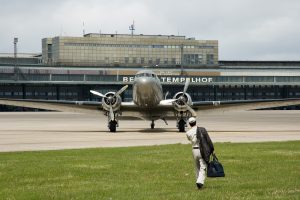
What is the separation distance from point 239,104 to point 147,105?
8.71 metres

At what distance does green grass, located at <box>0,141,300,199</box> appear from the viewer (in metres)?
15.1

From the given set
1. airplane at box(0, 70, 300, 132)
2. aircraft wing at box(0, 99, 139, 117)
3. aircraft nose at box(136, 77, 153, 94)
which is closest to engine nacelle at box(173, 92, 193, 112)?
airplane at box(0, 70, 300, 132)

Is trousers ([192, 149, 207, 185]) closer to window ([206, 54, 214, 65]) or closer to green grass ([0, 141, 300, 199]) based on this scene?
green grass ([0, 141, 300, 199])

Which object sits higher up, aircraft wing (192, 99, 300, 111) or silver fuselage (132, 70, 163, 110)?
silver fuselage (132, 70, 163, 110)

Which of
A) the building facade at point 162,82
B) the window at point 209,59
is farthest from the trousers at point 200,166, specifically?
the window at point 209,59

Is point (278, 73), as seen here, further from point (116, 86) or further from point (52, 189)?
point (52, 189)

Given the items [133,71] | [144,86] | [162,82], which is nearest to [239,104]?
[144,86]

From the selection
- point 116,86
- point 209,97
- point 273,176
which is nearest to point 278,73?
point 209,97

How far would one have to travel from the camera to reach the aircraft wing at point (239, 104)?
48500 millimetres

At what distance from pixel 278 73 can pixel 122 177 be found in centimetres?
13824

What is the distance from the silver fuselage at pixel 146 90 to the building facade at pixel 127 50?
120 meters

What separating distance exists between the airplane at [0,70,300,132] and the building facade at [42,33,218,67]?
11551 cm

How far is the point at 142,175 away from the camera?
18484 millimetres

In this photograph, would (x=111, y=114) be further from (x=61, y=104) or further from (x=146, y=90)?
(x=61, y=104)
